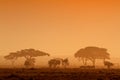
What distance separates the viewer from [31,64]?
190 metres

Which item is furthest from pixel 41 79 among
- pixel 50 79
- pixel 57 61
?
pixel 57 61

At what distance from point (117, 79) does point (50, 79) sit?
10.5 m

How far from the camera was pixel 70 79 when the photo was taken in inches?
2329

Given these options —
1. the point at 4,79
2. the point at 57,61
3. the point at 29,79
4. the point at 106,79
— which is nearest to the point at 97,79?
the point at 106,79

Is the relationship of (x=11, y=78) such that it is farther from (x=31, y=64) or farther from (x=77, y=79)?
(x=31, y=64)

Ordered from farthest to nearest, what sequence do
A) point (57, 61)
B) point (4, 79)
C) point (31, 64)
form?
1. point (31, 64)
2. point (57, 61)
3. point (4, 79)

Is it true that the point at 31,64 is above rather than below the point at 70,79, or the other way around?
above

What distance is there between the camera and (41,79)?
5888 centimetres

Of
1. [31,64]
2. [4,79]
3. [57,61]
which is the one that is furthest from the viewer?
[31,64]

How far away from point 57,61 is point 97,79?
10240 centimetres

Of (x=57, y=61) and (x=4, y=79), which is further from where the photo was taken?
(x=57, y=61)

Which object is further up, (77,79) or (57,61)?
(57,61)

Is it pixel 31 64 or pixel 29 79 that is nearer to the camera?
pixel 29 79

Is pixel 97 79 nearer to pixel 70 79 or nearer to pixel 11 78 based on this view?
pixel 70 79
